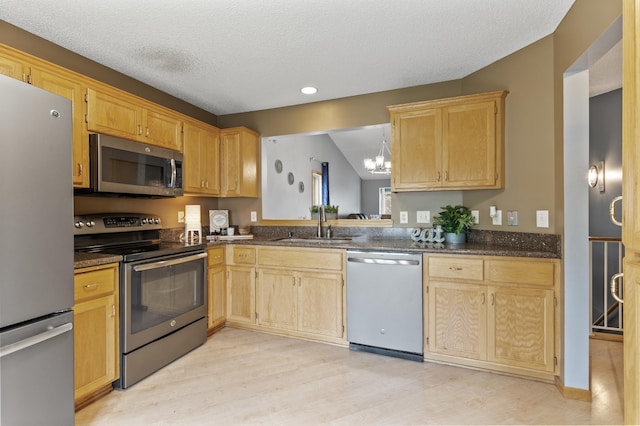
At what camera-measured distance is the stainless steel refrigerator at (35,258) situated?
4.50 feet

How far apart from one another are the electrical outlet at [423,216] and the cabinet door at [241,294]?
166 centimetres

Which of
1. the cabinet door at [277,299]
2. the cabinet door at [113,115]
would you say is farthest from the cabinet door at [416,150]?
the cabinet door at [113,115]

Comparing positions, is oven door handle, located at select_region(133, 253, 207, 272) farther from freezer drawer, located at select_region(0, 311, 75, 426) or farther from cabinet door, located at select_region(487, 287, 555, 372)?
cabinet door, located at select_region(487, 287, 555, 372)

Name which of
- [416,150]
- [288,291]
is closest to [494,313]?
[416,150]

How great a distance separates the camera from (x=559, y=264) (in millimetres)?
2168

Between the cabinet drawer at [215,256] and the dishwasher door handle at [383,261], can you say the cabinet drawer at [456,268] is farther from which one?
the cabinet drawer at [215,256]

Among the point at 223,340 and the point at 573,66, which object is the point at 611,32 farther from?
the point at 223,340

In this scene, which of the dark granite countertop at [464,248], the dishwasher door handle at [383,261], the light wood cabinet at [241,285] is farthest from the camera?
the light wood cabinet at [241,285]

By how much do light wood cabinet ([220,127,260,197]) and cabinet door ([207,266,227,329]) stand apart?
0.90 metres

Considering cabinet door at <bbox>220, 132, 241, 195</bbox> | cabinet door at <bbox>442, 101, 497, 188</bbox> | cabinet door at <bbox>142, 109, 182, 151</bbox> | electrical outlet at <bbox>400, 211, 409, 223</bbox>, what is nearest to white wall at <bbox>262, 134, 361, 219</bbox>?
cabinet door at <bbox>220, 132, 241, 195</bbox>

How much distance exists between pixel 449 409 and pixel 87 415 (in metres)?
2.11

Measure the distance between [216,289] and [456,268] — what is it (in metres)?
2.16

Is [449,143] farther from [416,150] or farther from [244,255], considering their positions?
[244,255]

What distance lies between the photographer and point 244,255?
324cm
